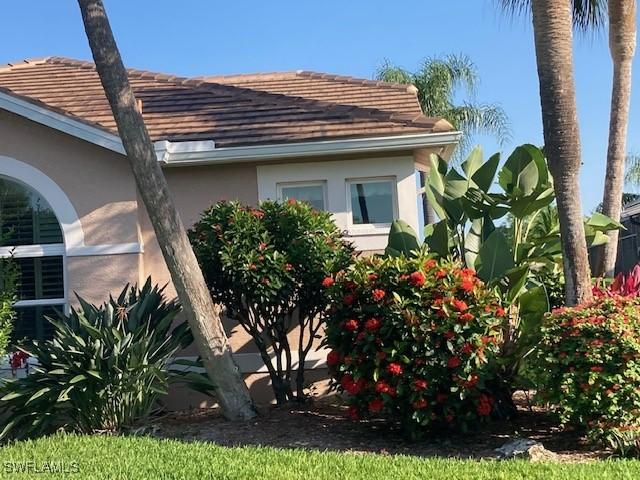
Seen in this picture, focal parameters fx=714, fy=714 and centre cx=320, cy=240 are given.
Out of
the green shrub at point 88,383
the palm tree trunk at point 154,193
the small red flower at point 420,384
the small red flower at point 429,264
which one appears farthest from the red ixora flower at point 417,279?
the green shrub at point 88,383

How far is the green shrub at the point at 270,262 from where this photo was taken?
27.2ft

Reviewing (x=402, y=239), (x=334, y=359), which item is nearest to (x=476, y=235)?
(x=402, y=239)

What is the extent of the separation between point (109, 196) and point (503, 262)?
17.9 ft

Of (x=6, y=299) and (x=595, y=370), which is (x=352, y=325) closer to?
(x=595, y=370)

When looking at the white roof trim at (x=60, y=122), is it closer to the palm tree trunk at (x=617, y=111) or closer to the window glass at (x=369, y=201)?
the window glass at (x=369, y=201)

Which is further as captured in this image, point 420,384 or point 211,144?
point 211,144

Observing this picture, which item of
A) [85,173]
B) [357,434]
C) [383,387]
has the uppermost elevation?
[85,173]

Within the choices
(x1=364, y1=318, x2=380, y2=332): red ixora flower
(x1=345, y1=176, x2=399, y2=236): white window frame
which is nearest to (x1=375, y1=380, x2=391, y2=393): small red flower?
(x1=364, y1=318, x2=380, y2=332): red ixora flower

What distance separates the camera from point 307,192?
10.4 m

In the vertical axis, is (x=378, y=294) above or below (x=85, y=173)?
below

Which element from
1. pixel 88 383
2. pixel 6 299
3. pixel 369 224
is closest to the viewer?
pixel 88 383

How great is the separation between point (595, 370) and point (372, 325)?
2.09 meters

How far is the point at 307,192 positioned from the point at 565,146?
400 cm

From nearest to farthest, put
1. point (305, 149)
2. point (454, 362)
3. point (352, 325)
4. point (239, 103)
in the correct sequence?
point (454, 362) < point (352, 325) < point (305, 149) < point (239, 103)
